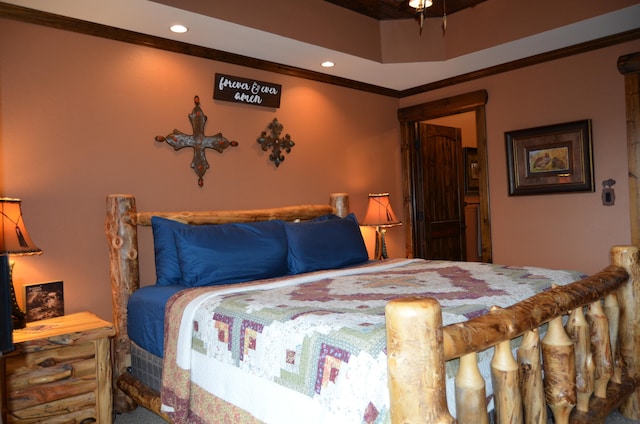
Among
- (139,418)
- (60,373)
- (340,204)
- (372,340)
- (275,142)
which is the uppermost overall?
(275,142)

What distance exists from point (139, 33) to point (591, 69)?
3.27 metres

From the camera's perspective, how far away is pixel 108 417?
2324 mm

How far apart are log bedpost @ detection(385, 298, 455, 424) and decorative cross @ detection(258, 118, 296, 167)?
2739mm

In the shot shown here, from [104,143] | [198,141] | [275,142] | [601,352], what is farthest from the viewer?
[275,142]

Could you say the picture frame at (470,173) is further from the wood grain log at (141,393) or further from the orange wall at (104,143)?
the wood grain log at (141,393)

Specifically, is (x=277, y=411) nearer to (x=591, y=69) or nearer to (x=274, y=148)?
(x=274, y=148)

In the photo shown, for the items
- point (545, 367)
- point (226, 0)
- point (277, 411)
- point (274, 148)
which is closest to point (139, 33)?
point (226, 0)

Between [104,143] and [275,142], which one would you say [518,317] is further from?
[275,142]

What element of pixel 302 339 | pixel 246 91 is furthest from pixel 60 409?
pixel 246 91

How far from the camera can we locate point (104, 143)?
283 centimetres

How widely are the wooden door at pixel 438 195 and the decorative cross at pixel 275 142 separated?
65.1 inches

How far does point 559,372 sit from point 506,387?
0.31 m

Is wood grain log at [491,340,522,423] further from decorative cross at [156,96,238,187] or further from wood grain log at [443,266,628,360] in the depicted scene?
decorative cross at [156,96,238,187]

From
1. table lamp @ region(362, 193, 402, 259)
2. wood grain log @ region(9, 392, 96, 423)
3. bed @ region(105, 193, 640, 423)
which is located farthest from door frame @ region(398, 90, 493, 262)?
wood grain log @ region(9, 392, 96, 423)
